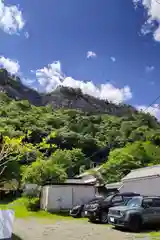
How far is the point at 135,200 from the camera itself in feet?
41.4

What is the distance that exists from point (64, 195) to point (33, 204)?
2.58 meters

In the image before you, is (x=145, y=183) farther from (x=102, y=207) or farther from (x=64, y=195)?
(x=102, y=207)

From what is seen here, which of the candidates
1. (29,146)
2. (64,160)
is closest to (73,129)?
(64,160)

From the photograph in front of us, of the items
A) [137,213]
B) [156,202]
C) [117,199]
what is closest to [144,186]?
[117,199]

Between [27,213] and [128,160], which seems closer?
[27,213]

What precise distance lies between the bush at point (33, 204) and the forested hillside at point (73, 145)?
156 centimetres

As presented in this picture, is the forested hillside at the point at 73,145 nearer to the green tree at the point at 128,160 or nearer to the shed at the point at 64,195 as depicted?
the green tree at the point at 128,160

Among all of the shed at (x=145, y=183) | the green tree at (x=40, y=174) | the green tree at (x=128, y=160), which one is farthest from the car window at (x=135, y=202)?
the green tree at (x=128, y=160)

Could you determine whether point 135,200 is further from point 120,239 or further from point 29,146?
point 29,146

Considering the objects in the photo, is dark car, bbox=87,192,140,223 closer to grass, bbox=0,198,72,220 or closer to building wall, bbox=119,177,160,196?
grass, bbox=0,198,72,220

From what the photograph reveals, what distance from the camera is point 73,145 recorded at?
58062 millimetres

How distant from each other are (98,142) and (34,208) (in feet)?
131

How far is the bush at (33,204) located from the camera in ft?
68.8

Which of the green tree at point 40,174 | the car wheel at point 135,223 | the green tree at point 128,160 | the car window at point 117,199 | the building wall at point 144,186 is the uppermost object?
the green tree at point 128,160
